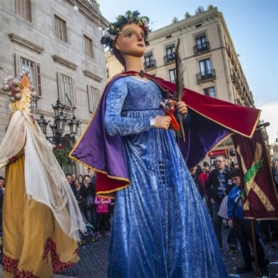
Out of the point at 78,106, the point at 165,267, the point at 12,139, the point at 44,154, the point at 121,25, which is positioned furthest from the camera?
the point at 78,106

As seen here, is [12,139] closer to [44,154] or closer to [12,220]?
[44,154]

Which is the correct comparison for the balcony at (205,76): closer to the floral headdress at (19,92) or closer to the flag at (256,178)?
the flag at (256,178)

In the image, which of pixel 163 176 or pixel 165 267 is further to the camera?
pixel 163 176

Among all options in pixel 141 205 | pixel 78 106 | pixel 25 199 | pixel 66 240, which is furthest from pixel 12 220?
pixel 78 106

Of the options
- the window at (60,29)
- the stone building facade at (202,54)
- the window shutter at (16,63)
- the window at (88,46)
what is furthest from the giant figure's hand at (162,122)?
the stone building facade at (202,54)

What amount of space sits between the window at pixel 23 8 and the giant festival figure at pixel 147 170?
12742 mm

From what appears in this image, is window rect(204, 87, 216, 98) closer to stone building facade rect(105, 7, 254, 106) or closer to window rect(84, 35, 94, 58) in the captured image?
stone building facade rect(105, 7, 254, 106)

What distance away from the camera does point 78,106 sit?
1562cm

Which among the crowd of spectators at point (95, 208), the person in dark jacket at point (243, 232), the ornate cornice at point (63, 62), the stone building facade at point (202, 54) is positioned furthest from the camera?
the stone building facade at point (202, 54)

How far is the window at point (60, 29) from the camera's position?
15.2 meters

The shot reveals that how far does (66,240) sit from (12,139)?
4.72 ft

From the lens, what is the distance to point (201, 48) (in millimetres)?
28453

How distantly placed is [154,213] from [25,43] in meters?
12.9

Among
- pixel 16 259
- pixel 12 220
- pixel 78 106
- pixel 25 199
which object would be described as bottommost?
pixel 16 259
